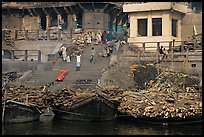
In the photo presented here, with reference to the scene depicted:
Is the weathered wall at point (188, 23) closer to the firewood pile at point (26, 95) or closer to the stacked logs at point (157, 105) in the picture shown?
the stacked logs at point (157, 105)

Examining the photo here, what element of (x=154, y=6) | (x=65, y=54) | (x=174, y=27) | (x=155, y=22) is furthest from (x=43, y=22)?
Answer: (x=174, y=27)

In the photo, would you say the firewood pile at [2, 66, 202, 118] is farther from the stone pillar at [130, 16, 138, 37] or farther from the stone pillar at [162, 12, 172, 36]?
the stone pillar at [130, 16, 138, 37]

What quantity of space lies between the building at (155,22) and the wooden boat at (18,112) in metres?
15.1

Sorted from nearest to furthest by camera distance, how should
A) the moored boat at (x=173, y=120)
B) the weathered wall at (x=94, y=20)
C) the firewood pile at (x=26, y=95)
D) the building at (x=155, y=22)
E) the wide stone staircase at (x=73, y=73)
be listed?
the moored boat at (x=173, y=120)
the firewood pile at (x=26, y=95)
the wide stone staircase at (x=73, y=73)
the building at (x=155, y=22)
the weathered wall at (x=94, y=20)

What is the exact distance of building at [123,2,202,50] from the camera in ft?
119

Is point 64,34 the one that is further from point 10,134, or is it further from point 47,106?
point 10,134

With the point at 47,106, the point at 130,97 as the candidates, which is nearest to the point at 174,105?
the point at 130,97

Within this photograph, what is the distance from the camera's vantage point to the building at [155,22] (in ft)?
119

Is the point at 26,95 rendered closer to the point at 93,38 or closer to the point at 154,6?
the point at 93,38

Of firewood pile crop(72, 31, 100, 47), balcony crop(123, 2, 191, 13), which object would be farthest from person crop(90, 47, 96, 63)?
balcony crop(123, 2, 191, 13)

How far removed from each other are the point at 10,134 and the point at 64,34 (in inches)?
918

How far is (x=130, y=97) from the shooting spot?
2319 cm

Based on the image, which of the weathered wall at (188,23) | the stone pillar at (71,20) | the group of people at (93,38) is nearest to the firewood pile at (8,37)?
the stone pillar at (71,20)

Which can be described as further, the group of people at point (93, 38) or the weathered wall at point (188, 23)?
the weathered wall at point (188, 23)
